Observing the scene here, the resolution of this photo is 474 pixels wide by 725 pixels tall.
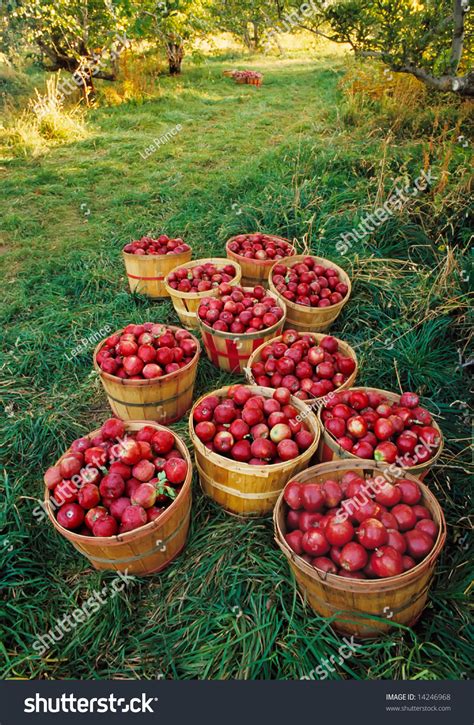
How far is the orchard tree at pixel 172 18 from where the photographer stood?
1046 centimetres

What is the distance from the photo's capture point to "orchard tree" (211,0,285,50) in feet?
21.1

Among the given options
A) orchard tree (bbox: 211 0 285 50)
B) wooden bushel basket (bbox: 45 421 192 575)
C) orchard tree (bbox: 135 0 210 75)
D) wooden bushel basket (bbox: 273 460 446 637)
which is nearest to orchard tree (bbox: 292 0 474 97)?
orchard tree (bbox: 211 0 285 50)

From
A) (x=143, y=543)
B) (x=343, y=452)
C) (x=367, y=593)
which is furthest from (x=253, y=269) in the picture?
(x=367, y=593)

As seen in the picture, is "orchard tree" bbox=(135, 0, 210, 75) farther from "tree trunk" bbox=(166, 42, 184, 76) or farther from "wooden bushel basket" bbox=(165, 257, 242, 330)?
"wooden bushel basket" bbox=(165, 257, 242, 330)

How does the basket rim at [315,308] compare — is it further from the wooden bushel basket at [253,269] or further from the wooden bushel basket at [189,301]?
the wooden bushel basket at [189,301]

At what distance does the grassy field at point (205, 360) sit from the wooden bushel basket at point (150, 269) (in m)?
0.20

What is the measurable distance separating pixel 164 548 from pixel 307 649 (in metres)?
0.97

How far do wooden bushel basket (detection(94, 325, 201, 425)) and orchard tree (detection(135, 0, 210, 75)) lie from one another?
389 inches

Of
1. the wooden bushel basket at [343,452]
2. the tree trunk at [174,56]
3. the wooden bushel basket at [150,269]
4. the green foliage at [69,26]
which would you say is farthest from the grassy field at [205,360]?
the tree trunk at [174,56]

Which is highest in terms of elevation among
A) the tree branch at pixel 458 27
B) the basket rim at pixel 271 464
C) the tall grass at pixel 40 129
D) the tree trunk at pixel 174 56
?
the tree trunk at pixel 174 56

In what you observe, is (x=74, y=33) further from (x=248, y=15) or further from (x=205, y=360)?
(x=205, y=360)

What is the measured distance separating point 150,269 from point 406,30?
421 centimetres

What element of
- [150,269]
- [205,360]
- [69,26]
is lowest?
[205,360]

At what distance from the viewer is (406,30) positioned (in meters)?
5.29
